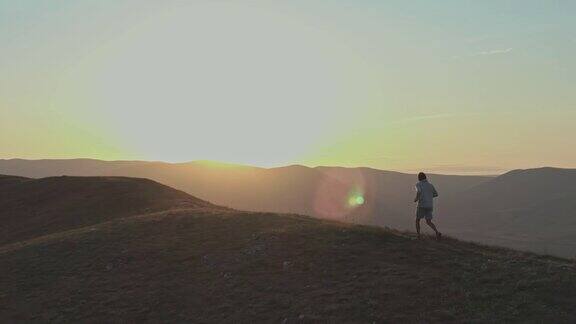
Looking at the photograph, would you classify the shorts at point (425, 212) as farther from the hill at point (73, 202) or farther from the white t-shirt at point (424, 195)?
the hill at point (73, 202)

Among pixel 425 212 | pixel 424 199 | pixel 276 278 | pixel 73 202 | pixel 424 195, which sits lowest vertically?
pixel 276 278

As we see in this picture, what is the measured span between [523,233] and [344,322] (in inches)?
6042

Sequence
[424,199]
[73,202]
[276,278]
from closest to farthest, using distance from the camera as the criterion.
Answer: [276,278], [424,199], [73,202]

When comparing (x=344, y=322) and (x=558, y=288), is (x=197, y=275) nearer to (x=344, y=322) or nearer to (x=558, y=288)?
(x=344, y=322)

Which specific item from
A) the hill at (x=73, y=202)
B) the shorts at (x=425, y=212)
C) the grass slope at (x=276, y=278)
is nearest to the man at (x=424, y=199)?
the shorts at (x=425, y=212)

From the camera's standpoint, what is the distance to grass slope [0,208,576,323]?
1356 cm

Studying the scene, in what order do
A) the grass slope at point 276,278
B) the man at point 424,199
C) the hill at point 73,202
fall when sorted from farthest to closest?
the hill at point 73,202 < the man at point 424,199 < the grass slope at point 276,278

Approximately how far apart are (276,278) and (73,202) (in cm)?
2360

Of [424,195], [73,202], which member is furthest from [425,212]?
[73,202]

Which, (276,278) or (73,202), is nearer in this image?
(276,278)

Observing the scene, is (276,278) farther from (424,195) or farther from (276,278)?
(424,195)

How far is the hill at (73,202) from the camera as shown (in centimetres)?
3154

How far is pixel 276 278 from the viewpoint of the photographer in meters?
16.5

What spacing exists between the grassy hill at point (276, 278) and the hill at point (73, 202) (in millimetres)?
8028
